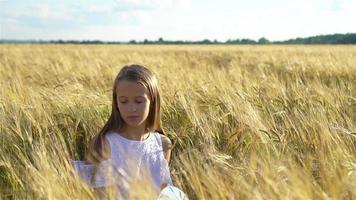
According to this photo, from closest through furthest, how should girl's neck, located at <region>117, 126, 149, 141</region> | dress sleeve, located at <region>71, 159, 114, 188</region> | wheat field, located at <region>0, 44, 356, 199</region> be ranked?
wheat field, located at <region>0, 44, 356, 199</region> < dress sleeve, located at <region>71, 159, 114, 188</region> < girl's neck, located at <region>117, 126, 149, 141</region>

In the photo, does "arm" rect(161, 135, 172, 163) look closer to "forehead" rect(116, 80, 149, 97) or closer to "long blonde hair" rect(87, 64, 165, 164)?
"long blonde hair" rect(87, 64, 165, 164)

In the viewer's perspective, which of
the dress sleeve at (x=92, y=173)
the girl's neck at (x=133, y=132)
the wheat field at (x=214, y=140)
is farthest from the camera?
the girl's neck at (x=133, y=132)

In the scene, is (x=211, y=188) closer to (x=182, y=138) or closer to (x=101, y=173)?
(x=101, y=173)

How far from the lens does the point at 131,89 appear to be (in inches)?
82.9

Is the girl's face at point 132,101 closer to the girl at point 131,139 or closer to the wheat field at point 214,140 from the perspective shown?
the girl at point 131,139

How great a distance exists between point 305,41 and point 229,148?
9063 cm

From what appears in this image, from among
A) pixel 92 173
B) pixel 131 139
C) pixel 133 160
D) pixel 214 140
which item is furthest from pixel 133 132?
pixel 214 140

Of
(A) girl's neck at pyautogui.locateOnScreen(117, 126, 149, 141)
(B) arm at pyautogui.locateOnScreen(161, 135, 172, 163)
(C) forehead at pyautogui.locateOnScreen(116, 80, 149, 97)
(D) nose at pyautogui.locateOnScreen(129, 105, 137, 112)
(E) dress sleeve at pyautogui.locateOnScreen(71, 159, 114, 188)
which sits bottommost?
(E) dress sleeve at pyautogui.locateOnScreen(71, 159, 114, 188)

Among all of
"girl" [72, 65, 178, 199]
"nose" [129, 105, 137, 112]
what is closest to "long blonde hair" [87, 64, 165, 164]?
"girl" [72, 65, 178, 199]

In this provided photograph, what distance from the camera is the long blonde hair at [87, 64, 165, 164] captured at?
2123mm

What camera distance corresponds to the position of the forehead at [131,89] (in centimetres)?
210

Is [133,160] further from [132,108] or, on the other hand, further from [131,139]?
[132,108]

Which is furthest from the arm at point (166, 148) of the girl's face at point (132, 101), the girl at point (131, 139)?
the girl's face at point (132, 101)

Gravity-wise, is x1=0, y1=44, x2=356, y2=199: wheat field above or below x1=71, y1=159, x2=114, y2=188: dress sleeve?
above
